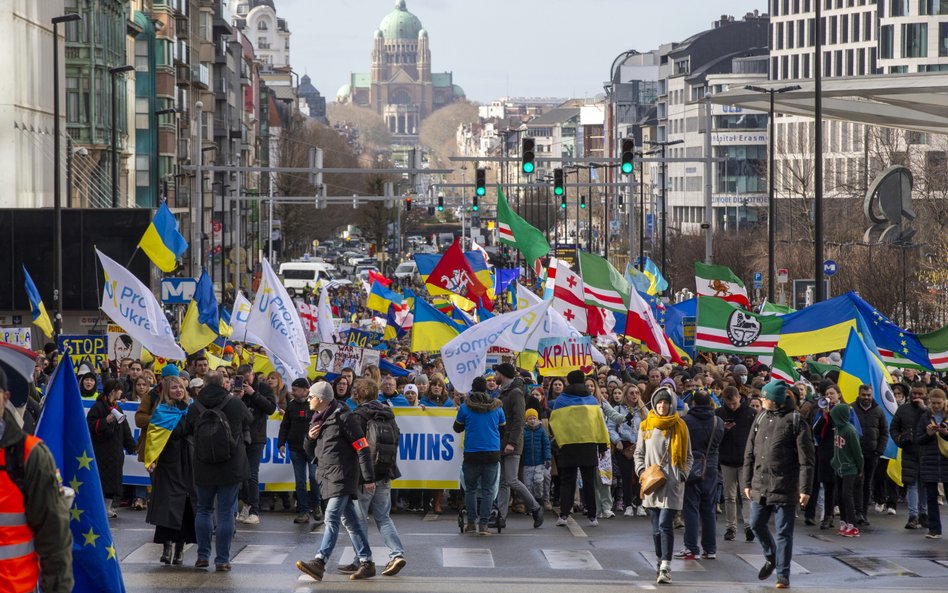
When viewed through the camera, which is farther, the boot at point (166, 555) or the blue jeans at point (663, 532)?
the boot at point (166, 555)

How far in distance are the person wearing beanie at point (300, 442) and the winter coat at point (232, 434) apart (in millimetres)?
3061

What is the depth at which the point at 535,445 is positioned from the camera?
1708 cm

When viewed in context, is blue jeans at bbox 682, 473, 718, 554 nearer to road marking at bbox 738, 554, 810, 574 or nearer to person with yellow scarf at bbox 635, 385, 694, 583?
road marking at bbox 738, 554, 810, 574

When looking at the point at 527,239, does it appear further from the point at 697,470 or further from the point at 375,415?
the point at 375,415

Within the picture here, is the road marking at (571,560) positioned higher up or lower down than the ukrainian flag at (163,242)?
lower down

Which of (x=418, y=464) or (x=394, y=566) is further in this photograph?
(x=418, y=464)

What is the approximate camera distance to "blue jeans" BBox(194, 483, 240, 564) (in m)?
12.9

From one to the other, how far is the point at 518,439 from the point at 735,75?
369ft

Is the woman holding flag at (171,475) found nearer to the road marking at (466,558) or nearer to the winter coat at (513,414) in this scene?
the road marking at (466,558)

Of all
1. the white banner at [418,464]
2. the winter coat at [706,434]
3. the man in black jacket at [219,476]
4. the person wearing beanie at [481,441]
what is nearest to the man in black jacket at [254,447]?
the white banner at [418,464]

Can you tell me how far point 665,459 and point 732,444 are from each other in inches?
105

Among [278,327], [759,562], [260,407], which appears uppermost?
[278,327]

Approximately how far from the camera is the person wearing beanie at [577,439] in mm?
16562

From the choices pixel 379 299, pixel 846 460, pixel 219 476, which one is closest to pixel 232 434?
pixel 219 476
